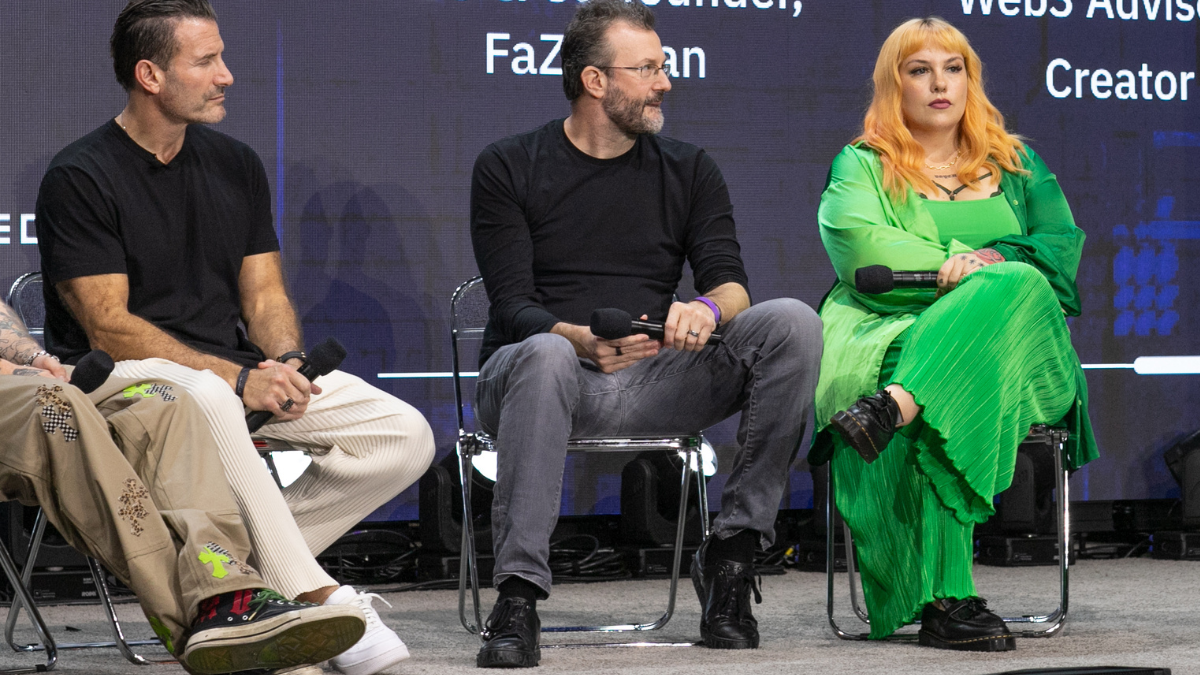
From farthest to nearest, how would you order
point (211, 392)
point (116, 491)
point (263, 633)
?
point (211, 392) → point (116, 491) → point (263, 633)

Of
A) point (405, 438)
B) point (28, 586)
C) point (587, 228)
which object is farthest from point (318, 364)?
point (28, 586)

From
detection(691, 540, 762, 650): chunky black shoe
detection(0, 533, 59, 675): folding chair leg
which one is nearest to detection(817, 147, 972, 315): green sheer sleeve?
detection(691, 540, 762, 650): chunky black shoe

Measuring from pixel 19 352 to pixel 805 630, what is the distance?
1.70m

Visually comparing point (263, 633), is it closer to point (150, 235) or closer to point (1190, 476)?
point (150, 235)

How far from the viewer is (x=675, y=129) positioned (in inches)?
165

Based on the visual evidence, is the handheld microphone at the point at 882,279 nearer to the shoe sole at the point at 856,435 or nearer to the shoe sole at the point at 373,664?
the shoe sole at the point at 856,435

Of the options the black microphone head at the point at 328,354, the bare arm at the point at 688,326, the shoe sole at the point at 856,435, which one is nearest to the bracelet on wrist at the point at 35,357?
the black microphone head at the point at 328,354

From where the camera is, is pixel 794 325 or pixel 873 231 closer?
pixel 794 325

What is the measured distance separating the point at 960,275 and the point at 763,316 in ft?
1.35

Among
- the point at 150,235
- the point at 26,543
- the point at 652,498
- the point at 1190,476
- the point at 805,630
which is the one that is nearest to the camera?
the point at 150,235

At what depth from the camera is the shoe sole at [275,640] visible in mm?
2117

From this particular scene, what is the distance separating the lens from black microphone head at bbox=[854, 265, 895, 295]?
2.78m

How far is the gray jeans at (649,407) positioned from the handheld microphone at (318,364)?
34cm

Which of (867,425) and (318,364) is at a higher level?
(318,364)
